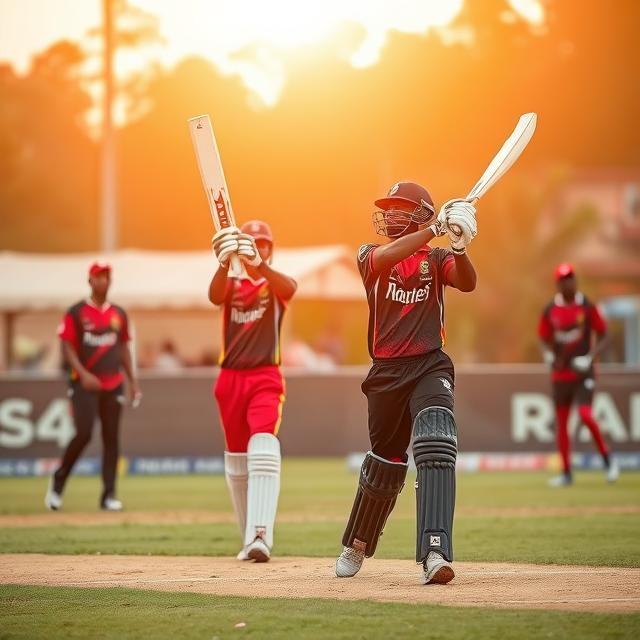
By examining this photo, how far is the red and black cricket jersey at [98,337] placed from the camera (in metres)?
14.9

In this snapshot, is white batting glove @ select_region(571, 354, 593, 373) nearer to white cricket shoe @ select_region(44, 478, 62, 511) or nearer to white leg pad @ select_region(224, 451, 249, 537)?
white cricket shoe @ select_region(44, 478, 62, 511)

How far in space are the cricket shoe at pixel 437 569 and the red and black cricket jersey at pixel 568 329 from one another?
9.54m

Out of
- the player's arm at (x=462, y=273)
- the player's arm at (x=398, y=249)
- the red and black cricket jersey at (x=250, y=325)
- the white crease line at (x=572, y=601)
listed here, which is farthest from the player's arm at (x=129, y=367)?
the white crease line at (x=572, y=601)

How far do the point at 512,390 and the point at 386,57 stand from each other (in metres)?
29.5

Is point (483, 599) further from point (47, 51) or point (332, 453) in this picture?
point (47, 51)

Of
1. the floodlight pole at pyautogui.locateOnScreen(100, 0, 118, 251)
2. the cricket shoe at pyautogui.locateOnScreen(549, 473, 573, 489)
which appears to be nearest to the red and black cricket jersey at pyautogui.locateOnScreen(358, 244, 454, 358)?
the cricket shoe at pyautogui.locateOnScreen(549, 473, 573, 489)

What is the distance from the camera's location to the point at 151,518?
46.6ft

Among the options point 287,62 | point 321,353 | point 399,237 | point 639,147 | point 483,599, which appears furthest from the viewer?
point 639,147

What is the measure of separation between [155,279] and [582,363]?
42.4ft

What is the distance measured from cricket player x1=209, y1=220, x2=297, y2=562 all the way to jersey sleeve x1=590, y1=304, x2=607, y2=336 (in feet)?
24.5

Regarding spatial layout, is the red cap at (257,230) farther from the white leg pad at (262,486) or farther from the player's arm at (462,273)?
the player's arm at (462,273)

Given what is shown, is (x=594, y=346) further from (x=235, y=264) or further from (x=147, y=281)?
(x=147, y=281)

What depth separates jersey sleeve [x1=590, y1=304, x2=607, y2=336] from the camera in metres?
17.4

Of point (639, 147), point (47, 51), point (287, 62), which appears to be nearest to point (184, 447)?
point (287, 62)
